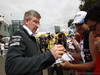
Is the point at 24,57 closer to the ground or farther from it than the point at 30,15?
closer to the ground

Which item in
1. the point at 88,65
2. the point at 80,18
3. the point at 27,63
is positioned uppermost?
the point at 80,18

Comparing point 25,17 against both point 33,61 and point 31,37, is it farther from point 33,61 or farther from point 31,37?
point 33,61

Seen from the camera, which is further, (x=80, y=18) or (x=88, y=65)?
(x=80, y=18)

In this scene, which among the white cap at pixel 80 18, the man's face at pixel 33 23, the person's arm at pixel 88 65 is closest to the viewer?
the person's arm at pixel 88 65

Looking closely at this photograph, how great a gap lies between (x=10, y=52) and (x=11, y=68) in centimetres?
20

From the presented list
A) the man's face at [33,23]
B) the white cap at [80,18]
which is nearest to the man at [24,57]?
the man's face at [33,23]

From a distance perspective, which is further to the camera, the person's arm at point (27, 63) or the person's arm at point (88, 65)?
the person's arm at point (88, 65)

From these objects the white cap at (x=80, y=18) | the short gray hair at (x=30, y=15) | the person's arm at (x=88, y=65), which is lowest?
the person's arm at (x=88, y=65)

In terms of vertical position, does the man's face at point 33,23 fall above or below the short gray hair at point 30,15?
below

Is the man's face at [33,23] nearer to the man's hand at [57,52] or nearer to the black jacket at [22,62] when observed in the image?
the black jacket at [22,62]

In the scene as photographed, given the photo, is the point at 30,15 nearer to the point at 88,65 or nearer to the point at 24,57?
the point at 24,57

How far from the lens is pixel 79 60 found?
529cm

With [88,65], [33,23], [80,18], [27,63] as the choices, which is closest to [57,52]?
[27,63]

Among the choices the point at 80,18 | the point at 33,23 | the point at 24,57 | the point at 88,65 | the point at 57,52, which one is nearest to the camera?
the point at 57,52
